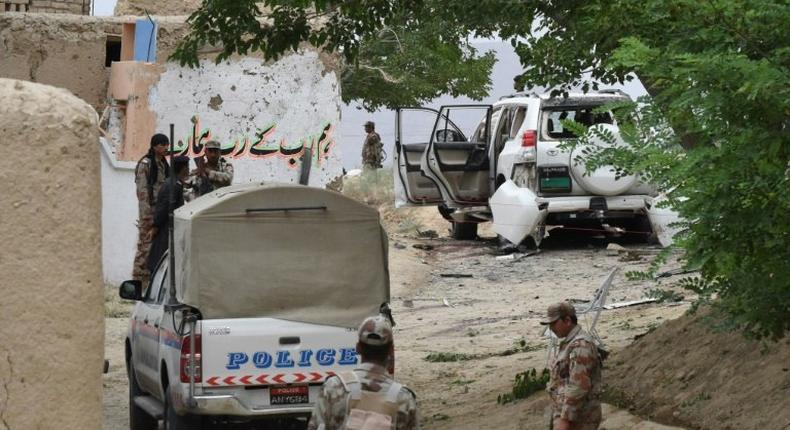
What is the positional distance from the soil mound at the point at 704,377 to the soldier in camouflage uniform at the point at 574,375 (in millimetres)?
908

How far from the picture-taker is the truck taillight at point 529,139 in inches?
821

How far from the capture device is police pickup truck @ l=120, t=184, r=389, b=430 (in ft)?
30.4

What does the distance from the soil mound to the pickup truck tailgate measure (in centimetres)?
216

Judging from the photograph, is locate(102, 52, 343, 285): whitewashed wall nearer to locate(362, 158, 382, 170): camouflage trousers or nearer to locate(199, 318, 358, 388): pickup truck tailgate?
locate(199, 318, 358, 388): pickup truck tailgate

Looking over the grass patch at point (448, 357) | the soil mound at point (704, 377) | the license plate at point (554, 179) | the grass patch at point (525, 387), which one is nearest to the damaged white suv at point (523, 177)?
the license plate at point (554, 179)

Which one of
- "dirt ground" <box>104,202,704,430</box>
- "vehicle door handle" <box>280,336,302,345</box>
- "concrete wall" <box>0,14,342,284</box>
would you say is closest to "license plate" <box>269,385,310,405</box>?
"vehicle door handle" <box>280,336,302,345</box>

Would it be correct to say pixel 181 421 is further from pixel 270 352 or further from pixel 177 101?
pixel 177 101

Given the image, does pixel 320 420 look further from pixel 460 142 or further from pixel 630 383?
pixel 460 142

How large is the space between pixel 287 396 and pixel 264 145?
12309 millimetres

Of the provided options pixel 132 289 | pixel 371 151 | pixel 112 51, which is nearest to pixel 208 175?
pixel 132 289

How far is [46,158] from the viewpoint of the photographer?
3713 mm

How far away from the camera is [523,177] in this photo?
21.0 metres

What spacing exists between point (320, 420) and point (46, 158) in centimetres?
202

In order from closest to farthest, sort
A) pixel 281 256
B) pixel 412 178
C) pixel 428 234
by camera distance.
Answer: pixel 281 256 < pixel 412 178 < pixel 428 234
